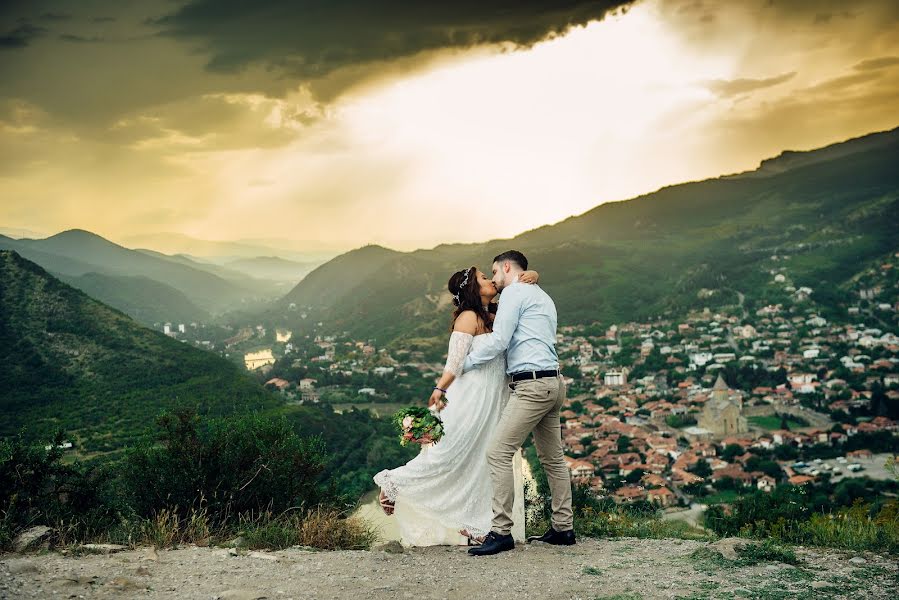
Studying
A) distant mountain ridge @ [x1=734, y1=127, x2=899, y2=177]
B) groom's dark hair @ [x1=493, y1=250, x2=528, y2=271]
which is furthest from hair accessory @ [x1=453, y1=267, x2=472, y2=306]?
distant mountain ridge @ [x1=734, y1=127, x2=899, y2=177]

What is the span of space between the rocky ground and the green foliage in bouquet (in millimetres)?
792

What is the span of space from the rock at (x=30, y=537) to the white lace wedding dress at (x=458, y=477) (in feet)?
7.93

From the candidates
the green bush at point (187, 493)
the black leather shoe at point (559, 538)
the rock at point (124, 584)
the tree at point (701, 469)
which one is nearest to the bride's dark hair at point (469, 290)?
the black leather shoe at point (559, 538)

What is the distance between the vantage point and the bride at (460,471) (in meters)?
4.70

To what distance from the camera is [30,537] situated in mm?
4523

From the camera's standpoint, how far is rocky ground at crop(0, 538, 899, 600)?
3613 mm

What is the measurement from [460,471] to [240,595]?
1.75 metres

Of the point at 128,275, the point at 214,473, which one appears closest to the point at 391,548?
A: the point at 214,473

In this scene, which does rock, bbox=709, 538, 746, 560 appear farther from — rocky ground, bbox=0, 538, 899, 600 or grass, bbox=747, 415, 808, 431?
grass, bbox=747, 415, 808, 431

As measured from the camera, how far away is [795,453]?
33406 millimetres

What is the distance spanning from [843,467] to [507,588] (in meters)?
32.4

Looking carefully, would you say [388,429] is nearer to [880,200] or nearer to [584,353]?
[584,353]

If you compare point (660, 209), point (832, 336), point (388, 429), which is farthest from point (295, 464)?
point (660, 209)

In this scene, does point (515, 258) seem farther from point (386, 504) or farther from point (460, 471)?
point (386, 504)
